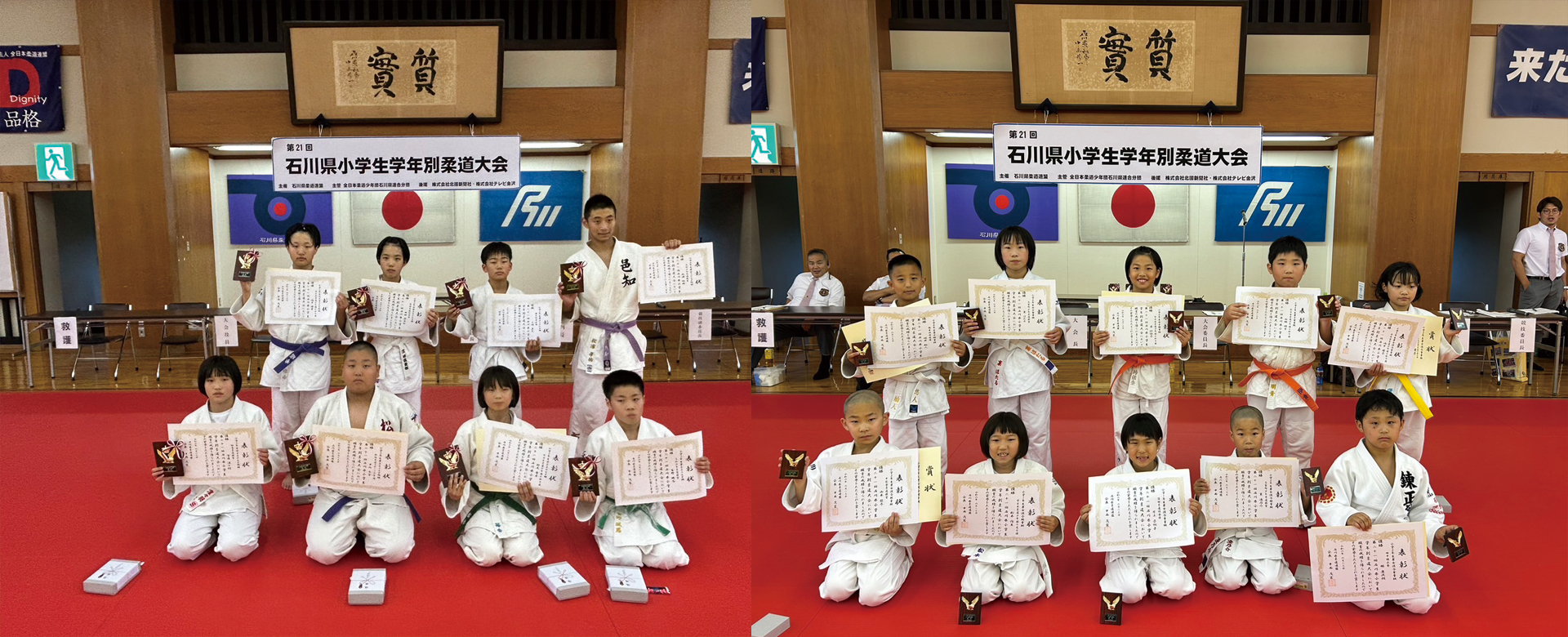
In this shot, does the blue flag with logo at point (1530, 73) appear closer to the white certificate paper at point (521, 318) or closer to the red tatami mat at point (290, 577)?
the red tatami mat at point (290, 577)

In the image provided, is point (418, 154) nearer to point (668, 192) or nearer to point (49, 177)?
point (668, 192)

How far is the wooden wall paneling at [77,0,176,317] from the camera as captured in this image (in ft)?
29.2

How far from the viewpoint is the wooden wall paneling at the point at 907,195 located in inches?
340

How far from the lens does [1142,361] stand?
14.9 feet

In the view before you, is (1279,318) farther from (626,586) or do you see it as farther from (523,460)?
(523,460)

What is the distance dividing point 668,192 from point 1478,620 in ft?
22.3

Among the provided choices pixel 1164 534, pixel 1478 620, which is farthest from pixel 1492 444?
pixel 1164 534

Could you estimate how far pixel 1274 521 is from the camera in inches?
145

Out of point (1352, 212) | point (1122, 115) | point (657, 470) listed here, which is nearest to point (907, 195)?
point (1122, 115)

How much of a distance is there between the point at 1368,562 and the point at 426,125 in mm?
8008

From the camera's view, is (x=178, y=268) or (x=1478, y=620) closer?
(x=1478, y=620)

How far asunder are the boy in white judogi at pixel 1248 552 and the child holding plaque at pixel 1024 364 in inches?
36.2

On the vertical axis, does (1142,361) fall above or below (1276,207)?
below

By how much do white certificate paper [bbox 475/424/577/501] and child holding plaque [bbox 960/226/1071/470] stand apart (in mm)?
1857
